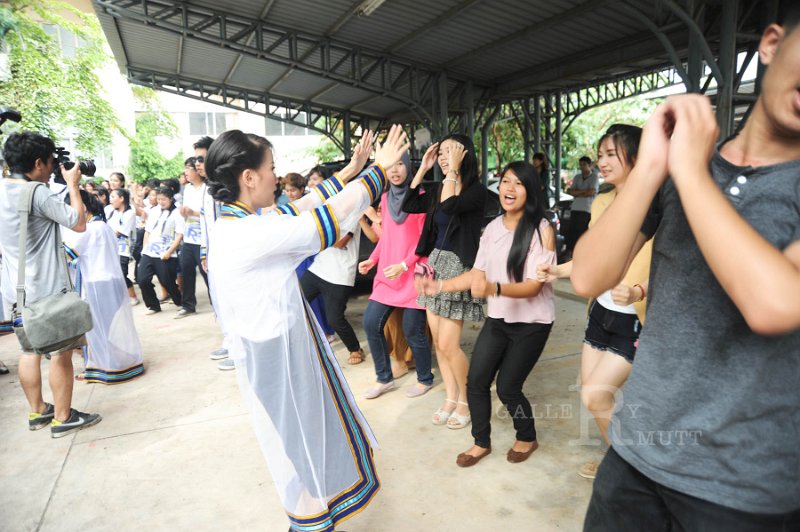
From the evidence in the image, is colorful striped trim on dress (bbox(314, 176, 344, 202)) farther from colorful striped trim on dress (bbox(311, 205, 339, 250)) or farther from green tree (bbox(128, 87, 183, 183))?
green tree (bbox(128, 87, 183, 183))

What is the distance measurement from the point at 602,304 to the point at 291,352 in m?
1.45

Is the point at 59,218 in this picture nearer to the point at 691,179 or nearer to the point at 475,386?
the point at 475,386

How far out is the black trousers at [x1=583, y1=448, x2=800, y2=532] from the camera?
934mm

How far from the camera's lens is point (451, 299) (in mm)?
3211

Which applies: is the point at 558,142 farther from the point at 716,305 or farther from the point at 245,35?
the point at 716,305

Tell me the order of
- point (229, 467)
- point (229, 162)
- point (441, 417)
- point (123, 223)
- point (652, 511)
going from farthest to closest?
point (123, 223) → point (441, 417) → point (229, 467) → point (229, 162) → point (652, 511)

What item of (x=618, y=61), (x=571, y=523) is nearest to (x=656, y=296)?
(x=571, y=523)

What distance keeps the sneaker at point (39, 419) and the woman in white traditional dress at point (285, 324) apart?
7.75 ft

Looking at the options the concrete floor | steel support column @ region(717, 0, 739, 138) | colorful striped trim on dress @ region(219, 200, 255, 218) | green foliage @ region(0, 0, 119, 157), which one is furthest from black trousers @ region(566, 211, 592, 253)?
green foliage @ region(0, 0, 119, 157)

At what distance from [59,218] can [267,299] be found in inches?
79.6

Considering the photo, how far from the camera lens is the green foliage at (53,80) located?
1285 centimetres

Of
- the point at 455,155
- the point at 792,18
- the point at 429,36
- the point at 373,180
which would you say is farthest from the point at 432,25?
the point at 792,18

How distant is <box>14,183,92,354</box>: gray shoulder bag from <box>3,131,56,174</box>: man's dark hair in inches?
5.0

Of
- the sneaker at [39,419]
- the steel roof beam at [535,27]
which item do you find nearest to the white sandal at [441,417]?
the sneaker at [39,419]
